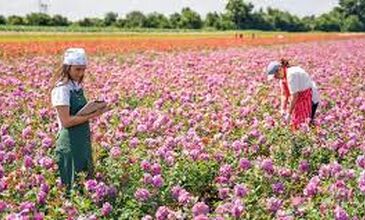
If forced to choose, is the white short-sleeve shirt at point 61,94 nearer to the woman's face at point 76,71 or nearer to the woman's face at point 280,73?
the woman's face at point 76,71

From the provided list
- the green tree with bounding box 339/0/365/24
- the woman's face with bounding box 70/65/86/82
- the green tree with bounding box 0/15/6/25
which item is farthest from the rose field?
the green tree with bounding box 339/0/365/24

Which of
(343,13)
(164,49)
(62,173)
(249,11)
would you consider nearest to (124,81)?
(62,173)

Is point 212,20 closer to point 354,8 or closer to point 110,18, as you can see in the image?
point 110,18

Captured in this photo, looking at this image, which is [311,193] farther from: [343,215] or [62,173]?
[62,173]

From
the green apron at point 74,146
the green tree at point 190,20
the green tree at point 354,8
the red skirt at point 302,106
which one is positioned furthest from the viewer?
the green tree at point 354,8

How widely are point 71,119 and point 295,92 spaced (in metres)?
3.64

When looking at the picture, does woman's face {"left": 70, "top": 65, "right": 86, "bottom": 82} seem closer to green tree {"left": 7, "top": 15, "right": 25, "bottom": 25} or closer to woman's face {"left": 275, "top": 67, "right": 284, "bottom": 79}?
woman's face {"left": 275, "top": 67, "right": 284, "bottom": 79}

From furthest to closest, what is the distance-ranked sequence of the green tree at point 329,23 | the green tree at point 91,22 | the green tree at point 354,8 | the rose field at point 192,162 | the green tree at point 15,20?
Result: 1. the green tree at point 354,8
2. the green tree at point 329,23
3. the green tree at point 91,22
4. the green tree at point 15,20
5. the rose field at point 192,162

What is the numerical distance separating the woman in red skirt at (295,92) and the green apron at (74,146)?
3060mm

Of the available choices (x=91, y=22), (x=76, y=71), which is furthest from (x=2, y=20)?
(x=76, y=71)

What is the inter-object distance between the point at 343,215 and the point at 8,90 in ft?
28.0

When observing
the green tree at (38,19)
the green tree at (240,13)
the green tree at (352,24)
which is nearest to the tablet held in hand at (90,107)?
the green tree at (38,19)

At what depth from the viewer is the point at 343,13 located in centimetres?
12925

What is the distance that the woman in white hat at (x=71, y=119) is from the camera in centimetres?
555
